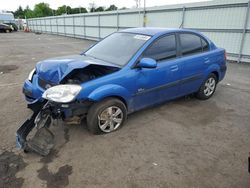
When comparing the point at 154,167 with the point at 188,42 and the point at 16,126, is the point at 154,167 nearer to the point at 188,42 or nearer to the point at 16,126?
the point at 16,126

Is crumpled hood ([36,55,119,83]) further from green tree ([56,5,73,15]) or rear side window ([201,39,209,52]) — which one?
green tree ([56,5,73,15])

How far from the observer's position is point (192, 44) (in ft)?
15.6

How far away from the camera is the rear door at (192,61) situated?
4.51 meters

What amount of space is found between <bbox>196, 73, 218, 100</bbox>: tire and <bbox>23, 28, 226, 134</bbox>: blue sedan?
0.11ft

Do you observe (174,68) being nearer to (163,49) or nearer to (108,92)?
(163,49)

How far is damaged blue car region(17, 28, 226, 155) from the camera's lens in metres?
3.22

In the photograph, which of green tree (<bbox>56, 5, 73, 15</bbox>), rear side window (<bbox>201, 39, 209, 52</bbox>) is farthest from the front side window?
green tree (<bbox>56, 5, 73, 15</bbox>)

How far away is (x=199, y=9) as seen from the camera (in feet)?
36.0

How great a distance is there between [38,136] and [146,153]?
5.02 feet

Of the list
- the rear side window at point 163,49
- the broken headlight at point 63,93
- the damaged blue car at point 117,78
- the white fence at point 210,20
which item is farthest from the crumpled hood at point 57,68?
the white fence at point 210,20

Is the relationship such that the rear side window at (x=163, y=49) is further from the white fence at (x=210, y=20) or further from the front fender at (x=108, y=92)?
the white fence at (x=210, y=20)

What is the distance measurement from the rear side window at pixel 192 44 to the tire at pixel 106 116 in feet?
6.05

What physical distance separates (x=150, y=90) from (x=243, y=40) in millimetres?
7475

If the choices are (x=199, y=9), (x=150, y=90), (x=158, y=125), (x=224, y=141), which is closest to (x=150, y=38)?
(x=150, y=90)
